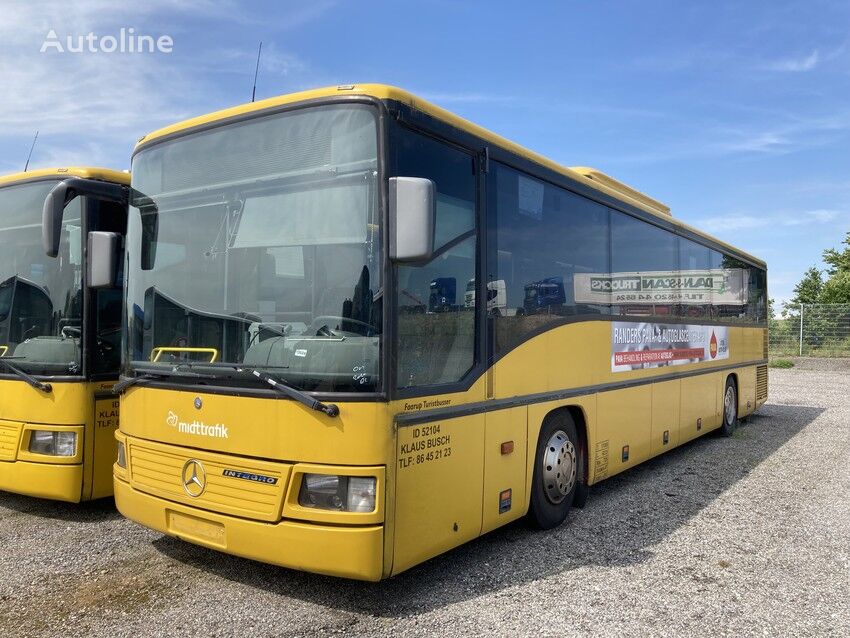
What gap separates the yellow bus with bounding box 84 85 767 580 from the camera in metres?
3.81

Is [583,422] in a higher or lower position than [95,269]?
lower

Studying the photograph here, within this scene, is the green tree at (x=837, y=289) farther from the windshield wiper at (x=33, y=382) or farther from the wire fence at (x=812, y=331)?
the windshield wiper at (x=33, y=382)

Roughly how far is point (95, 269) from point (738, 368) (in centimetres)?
1027

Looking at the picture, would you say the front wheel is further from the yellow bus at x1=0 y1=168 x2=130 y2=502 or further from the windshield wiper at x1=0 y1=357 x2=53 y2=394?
the windshield wiper at x1=0 y1=357 x2=53 y2=394

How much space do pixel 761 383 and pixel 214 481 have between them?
39.8 feet

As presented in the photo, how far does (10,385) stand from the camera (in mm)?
5816

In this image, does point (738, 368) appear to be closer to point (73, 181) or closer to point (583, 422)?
point (583, 422)

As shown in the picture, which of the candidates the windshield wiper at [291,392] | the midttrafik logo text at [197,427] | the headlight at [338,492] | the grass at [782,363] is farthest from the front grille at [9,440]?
the grass at [782,363]

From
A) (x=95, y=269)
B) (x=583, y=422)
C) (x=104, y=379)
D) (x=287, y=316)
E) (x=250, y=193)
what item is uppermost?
(x=250, y=193)

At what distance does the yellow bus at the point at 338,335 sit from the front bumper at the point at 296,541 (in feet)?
0.04

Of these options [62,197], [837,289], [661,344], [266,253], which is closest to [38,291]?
[62,197]

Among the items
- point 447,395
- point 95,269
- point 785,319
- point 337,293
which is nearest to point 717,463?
point 447,395

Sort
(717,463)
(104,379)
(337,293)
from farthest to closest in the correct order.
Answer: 1. (717,463)
2. (104,379)
3. (337,293)

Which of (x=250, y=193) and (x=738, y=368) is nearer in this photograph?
(x=250, y=193)
